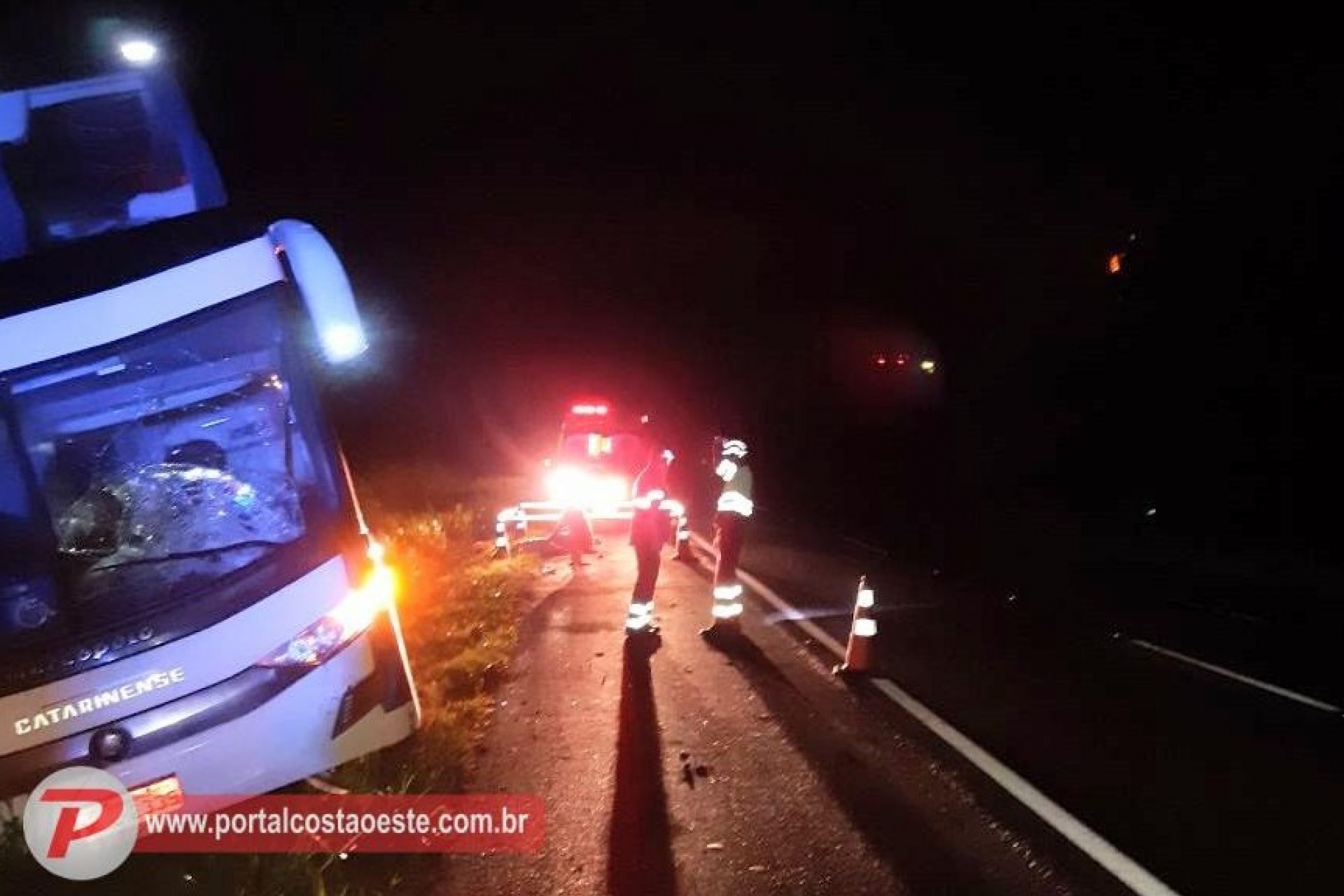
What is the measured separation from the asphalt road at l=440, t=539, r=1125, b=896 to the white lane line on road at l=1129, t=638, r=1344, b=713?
3.10m

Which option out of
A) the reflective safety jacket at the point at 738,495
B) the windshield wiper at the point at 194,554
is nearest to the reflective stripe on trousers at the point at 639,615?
the reflective safety jacket at the point at 738,495

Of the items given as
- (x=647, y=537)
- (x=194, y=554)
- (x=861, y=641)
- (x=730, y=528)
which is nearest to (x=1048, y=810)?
(x=861, y=641)

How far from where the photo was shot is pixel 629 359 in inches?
3701

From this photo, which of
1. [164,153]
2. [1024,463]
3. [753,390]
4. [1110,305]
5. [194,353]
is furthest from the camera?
[753,390]

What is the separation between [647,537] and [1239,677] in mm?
4972

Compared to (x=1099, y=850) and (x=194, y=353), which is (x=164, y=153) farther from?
(x=1099, y=850)

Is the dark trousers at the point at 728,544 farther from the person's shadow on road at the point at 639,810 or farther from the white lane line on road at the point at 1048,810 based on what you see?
the white lane line on road at the point at 1048,810

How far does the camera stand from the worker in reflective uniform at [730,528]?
399 inches

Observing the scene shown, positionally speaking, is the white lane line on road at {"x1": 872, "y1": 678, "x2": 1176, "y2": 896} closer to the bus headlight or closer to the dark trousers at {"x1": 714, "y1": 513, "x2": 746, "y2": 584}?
the dark trousers at {"x1": 714, "y1": 513, "x2": 746, "y2": 584}

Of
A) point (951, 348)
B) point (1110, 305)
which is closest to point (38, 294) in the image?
point (1110, 305)

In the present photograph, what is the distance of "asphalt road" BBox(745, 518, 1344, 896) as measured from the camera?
5.51 m

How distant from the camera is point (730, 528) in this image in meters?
10.5

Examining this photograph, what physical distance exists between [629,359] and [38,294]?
8902 cm

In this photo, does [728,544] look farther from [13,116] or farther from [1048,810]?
[13,116]
